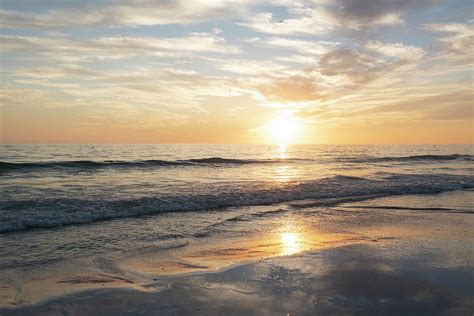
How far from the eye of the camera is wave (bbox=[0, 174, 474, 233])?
1139 centimetres

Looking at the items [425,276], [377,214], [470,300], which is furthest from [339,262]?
[377,214]

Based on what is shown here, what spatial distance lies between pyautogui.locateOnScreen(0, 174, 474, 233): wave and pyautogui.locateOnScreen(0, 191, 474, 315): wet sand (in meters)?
4.32

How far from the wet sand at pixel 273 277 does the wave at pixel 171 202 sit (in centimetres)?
432

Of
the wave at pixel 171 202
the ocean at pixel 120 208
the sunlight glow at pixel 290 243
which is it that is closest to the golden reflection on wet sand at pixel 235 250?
the sunlight glow at pixel 290 243

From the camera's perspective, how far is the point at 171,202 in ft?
47.9

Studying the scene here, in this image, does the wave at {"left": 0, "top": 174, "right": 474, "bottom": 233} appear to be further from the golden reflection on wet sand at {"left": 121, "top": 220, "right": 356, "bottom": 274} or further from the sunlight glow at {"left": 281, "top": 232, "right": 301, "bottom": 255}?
the sunlight glow at {"left": 281, "top": 232, "right": 301, "bottom": 255}

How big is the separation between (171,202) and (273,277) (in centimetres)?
897

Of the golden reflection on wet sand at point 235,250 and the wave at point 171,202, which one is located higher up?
the wave at point 171,202

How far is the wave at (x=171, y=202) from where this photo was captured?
37.4 ft

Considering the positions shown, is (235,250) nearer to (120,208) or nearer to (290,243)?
(290,243)

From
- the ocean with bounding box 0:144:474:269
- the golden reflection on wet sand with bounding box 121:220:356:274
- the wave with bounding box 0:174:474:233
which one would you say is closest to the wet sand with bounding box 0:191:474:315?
the golden reflection on wet sand with bounding box 121:220:356:274

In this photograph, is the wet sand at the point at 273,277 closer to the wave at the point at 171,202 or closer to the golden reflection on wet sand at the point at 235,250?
the golden reflection on wet sand at the point at 235,250

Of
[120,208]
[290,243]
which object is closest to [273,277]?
[290,243]

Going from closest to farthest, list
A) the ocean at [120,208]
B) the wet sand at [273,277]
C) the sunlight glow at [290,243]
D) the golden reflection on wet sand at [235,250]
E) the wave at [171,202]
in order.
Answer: the wet sand at [273,277] < the golden reflection on wet sand at [235,250] < the sunlight glow at [290,243] < the ocean at [120,208] < the wave at [171,202]
